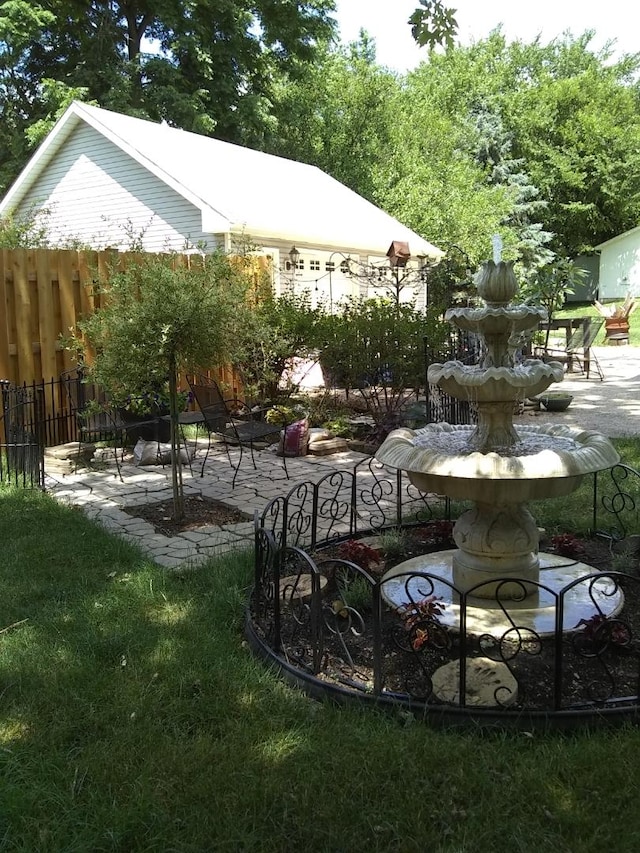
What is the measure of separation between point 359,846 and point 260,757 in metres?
0.56

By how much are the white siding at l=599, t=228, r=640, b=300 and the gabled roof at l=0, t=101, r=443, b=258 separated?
Answer: 18.4m

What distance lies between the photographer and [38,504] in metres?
6.02

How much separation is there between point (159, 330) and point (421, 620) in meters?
3.15

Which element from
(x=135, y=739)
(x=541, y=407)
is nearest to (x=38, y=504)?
(x=135, y=739)

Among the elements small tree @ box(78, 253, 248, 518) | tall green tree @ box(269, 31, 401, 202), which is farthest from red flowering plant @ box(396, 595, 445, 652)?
tall green tree @ box(269, 31, 401, 202)

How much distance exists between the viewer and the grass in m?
→ 2.28

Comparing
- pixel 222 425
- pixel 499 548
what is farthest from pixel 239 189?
pixel 499 548

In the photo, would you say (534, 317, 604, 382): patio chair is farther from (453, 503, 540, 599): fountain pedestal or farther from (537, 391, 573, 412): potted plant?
(453, 503, 540, 599): fountain pedestal

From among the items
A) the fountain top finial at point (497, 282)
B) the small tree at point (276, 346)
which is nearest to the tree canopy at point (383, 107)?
the small tree at point (276, 346)

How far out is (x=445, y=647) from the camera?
3279 millimetres

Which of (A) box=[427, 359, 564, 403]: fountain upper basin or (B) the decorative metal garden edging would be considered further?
(A) box=[427, 359, 564, 403]: fountain upper basin

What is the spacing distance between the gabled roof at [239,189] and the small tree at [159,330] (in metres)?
6.87

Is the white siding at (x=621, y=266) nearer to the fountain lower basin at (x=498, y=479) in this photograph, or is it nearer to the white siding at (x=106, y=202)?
the white siding at (x=106, y=202)

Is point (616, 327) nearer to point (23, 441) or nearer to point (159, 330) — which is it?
point (23, 441)
